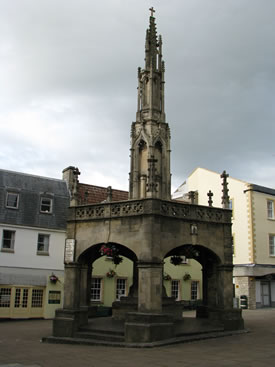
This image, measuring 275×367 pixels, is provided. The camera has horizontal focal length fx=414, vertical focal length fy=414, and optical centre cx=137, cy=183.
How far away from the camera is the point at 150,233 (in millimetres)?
15039

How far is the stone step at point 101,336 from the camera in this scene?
14.5 metres

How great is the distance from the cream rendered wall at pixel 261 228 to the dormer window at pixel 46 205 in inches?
674

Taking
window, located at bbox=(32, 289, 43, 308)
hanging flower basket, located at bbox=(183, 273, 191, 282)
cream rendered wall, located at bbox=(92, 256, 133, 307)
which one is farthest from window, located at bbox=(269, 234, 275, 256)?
window, located at bbox=(32, 289, 43, 308)

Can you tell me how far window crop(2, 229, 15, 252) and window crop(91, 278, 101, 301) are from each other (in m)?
6.52

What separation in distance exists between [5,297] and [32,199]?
733cm

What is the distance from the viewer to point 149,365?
1066 cm

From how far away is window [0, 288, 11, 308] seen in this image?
27.7 m

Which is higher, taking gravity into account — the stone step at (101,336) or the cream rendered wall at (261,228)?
the cream rendered wall at (261,228)

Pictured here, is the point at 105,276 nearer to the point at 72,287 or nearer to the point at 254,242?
the point at 254,242

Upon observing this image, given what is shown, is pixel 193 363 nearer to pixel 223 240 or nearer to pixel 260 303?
pixel 223 240

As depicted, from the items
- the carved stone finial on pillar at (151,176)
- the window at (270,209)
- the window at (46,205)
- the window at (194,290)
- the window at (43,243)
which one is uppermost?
the window at (270,209)

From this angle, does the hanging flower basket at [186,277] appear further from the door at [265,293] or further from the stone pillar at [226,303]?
the stone pillar at [226,303]

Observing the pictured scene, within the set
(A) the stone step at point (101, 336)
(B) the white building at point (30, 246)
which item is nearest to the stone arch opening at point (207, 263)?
(A) the stone step at point (101, 336)

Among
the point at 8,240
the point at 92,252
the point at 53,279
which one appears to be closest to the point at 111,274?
the point at 53,279
